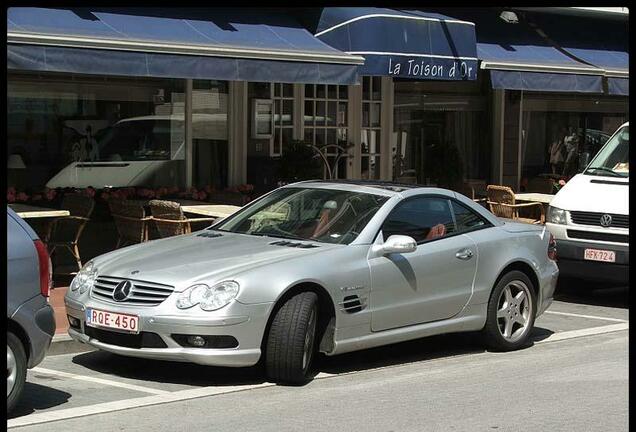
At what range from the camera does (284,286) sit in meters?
7.76

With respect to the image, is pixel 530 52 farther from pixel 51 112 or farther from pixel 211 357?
pixel 211 357

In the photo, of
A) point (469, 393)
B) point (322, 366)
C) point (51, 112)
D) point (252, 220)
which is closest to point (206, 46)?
point (51, 112)

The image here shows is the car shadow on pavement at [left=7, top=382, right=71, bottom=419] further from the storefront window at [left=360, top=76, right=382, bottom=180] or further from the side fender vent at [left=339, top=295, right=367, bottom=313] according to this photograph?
the storefront window at [left=360, top=76, right=382, bottom=180]

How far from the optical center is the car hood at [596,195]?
11.9 meters

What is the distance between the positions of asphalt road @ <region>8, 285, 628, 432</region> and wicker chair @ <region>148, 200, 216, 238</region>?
11.4ft

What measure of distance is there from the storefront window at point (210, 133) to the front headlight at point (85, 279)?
21.9 feet

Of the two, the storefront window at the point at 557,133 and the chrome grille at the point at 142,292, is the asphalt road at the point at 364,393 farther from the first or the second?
the storefront window at the point at 557,133

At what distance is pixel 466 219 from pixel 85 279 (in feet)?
11.0

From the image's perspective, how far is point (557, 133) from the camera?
2025 cm

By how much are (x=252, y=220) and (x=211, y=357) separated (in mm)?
2032

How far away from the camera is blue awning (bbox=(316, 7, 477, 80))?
45.1ft

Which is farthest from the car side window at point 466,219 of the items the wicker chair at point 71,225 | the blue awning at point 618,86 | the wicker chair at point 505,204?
the blue awning at point 618,86

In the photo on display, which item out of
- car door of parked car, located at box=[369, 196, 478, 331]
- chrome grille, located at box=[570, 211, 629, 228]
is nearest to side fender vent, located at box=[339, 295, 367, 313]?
car door of parked car, located at box=[369, 196, 478, 331]

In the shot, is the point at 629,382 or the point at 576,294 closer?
the point at 629,382
